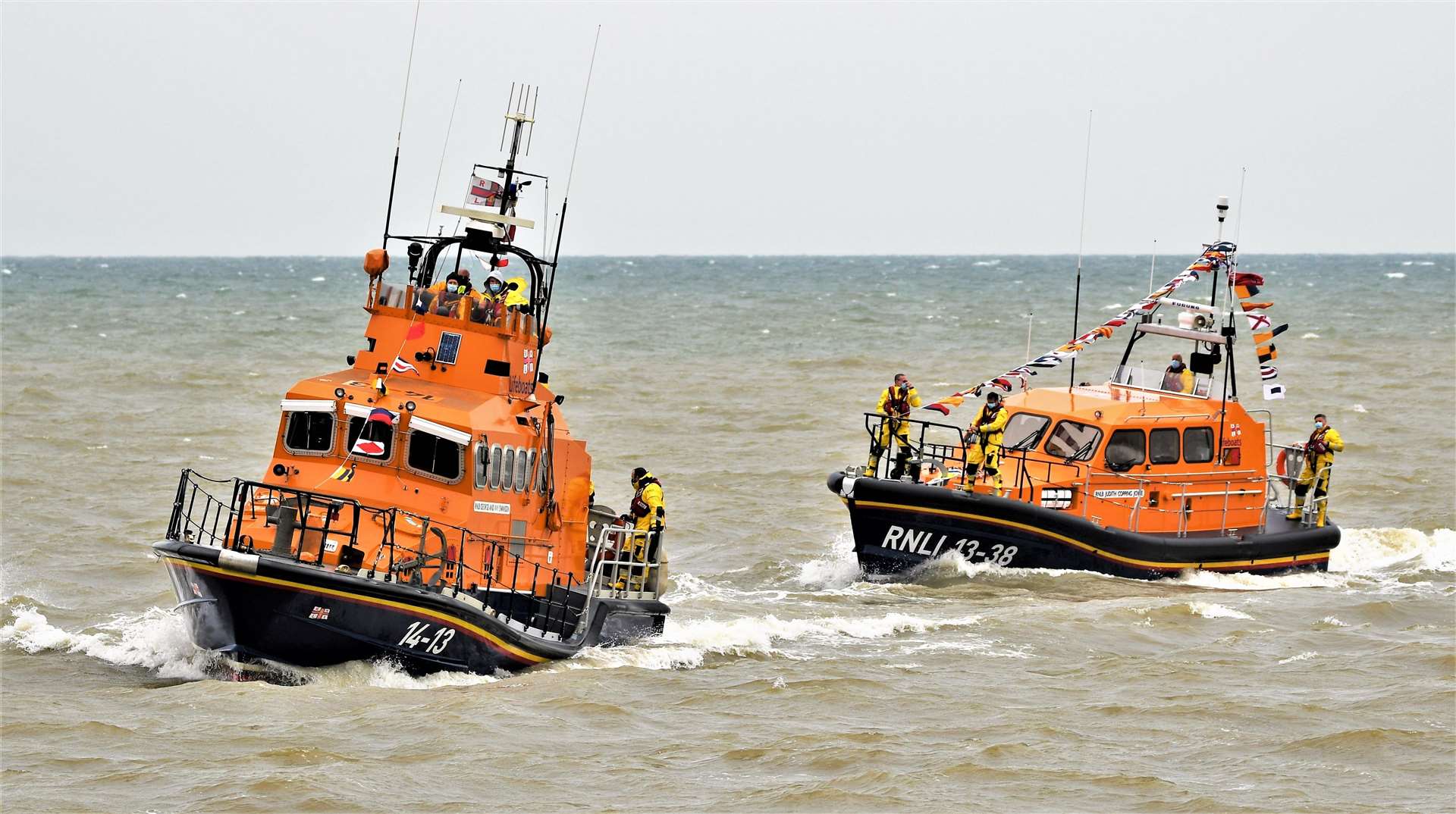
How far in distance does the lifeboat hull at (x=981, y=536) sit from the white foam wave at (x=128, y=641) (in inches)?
309

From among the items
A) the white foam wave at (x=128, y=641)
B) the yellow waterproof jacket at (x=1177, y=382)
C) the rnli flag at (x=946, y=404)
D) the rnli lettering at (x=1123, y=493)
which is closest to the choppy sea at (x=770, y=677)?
the white foam wave at (x=128, y=641)

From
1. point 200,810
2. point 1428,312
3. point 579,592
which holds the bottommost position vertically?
point 200,810

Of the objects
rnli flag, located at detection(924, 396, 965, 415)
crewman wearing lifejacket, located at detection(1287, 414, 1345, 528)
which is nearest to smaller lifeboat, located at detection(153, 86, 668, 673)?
rnli flag, located at detection(924, 396, 965, 415)

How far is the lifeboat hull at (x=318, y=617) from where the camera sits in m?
13.4

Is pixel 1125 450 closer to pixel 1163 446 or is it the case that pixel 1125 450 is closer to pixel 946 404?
pixel 1163 446

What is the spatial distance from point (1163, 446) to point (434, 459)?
1006cm

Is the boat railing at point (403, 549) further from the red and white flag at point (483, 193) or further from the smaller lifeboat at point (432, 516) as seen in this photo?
the red and white flag at point (483, 193)

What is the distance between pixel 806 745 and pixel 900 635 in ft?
14.3

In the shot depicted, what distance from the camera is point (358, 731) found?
13016 millimetres

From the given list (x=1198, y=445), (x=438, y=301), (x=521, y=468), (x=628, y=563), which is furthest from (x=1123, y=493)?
(x=438, y=301)

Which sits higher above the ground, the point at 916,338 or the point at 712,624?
the point at 916,338

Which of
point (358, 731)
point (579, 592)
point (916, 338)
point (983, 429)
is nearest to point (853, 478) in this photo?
point (983, 429)

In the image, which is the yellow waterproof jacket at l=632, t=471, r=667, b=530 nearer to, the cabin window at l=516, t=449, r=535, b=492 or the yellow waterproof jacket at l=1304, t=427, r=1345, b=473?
the cabin window at l=516, t=449, r=535, b=492

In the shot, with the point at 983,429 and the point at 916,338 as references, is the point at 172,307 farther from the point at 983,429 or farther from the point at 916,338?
the point at 983,429
